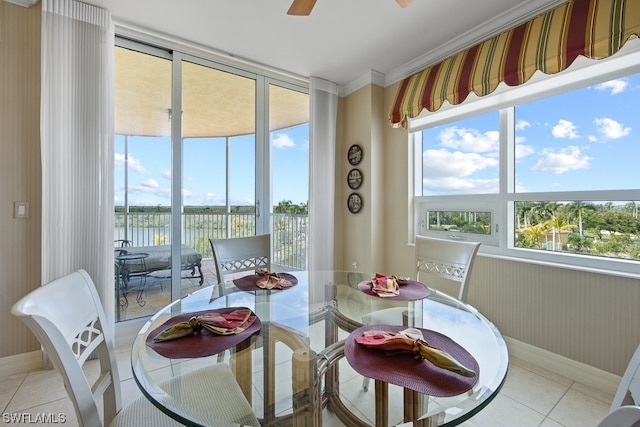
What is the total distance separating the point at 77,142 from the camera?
2121 mm

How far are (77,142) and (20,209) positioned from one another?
0.61 metres

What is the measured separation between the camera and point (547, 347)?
6.84 feet

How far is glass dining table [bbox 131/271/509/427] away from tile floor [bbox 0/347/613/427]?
0.37 metres

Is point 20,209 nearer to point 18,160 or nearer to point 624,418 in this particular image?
point 18,160

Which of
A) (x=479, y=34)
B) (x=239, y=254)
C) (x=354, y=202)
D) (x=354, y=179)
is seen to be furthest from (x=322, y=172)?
(x=479, y=34)

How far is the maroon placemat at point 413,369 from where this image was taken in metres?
0.78

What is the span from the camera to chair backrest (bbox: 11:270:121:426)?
2.53 ft

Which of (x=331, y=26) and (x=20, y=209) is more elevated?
(x=331, y=26)

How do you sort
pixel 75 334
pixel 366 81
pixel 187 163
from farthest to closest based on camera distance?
pixel 366 81 → pixel 187 163 → pixel 75 334

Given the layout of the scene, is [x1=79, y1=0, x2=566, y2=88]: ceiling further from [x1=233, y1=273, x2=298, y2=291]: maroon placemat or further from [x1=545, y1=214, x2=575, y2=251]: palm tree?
[x1=233, y1=273, x2=298, y2=291]: maroon placemat

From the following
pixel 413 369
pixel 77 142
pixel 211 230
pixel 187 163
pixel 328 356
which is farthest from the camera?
pixel 211 230

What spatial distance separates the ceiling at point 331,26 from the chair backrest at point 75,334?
2123 millimetres

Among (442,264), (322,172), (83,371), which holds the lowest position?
(83,371)

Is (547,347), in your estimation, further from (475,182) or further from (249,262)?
(249,262)
